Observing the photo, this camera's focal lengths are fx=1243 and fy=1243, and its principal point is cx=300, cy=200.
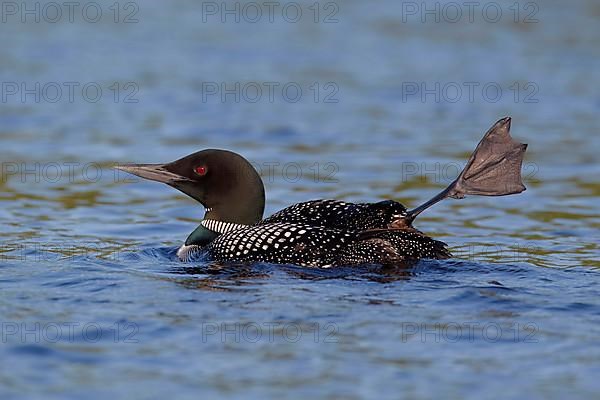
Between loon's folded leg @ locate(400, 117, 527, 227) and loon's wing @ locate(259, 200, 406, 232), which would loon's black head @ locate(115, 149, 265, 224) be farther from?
loon's folded leg @ locate(400, 117, 527, 227)

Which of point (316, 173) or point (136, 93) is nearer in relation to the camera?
point (316, 173)

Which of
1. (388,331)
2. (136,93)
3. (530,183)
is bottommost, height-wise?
(388,331)

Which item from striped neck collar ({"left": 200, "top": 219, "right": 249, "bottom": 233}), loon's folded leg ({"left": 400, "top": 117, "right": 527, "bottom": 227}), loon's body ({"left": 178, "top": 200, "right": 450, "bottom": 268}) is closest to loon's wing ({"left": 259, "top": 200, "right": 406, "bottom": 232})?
loon's body ({"left": 178, "top": 200, "right": 450, "bottom": 268})

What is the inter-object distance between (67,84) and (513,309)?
8.39 m

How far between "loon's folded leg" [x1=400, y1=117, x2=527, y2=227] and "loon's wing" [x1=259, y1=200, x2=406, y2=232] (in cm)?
38

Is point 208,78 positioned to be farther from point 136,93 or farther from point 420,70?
point 420,70

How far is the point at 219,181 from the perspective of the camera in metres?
7.64

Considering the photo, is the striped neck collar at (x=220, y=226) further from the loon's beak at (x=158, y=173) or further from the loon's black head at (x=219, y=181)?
the loon's beak at (x=158, y=173)

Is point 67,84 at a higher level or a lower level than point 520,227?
higher

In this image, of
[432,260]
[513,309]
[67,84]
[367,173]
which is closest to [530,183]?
[367,173]

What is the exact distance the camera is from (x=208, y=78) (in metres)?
14.0

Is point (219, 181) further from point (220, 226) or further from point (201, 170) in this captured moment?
point (220, 226)

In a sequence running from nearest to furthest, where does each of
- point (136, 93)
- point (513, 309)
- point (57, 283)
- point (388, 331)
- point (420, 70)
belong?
point (388, 331) < point (513, 309) < point (57, 283) < point (136, 93) < point (420, 70)

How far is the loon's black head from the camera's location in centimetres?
759
